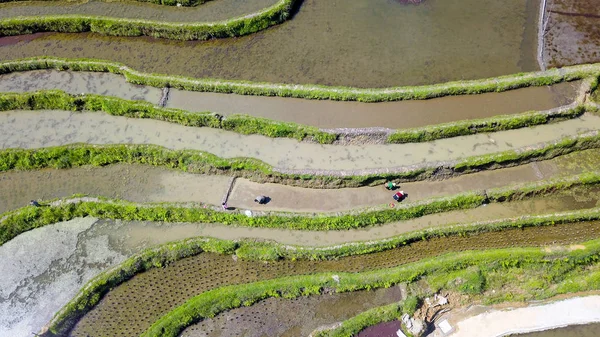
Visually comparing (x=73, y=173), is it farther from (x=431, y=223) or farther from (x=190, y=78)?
(x=431, y=223)

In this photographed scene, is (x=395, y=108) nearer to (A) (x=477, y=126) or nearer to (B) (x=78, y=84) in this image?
(A) (x=477, y=126)

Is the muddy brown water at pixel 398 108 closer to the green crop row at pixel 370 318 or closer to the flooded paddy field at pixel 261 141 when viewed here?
the flooded paddy field at pixel 261 141

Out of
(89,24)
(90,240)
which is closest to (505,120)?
(90,240)

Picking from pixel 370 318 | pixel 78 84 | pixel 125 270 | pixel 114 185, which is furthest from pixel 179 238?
pixel 78 84

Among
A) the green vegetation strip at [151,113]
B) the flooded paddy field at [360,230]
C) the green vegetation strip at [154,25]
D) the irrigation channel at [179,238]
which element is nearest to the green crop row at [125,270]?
the irrigation channel at [179,238]

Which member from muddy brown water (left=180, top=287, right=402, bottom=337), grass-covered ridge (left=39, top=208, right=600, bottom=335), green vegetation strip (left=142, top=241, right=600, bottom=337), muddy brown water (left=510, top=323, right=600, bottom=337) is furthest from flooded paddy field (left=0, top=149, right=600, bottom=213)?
muddy brown water (left=510, top=323, right=600, bottom=337)

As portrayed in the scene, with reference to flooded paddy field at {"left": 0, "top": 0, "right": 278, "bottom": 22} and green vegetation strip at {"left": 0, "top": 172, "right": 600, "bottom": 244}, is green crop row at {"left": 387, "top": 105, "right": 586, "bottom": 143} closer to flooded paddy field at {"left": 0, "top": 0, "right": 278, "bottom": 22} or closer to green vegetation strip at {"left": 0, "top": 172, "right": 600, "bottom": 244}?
green vegetation strip at {"left": 0, "top": 172, "right": 600, "bottom": 244}
